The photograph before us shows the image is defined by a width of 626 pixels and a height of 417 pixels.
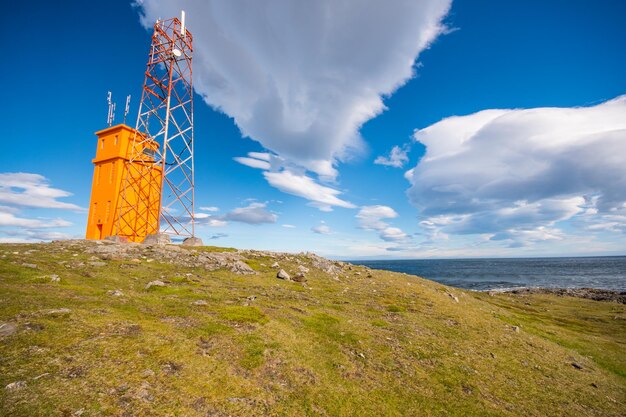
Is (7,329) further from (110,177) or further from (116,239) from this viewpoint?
(110,177)

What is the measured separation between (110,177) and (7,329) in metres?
35.8

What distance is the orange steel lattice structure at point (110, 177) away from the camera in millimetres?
37688

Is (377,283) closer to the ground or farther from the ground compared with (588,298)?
farther from the ground

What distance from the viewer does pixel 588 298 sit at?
55281 millimetres

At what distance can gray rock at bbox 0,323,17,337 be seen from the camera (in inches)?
324

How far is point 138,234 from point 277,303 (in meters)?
31.3

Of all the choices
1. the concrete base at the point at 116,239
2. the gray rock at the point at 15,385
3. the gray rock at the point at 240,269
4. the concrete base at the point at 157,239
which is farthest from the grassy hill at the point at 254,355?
the concrete base at the point at 116,239

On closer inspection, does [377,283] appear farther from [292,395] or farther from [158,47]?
[158,47]

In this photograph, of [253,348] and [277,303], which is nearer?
[253,348]

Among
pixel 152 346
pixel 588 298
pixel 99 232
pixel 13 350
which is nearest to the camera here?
pixel 13 350

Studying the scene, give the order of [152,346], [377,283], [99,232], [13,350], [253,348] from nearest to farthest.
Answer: [13,350] → [152,346] → [253,348] → [377,283] → [99,232]

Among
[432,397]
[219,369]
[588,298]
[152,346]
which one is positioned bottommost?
[588,298]

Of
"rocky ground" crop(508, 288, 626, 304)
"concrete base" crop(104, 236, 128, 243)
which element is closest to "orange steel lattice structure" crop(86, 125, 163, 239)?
"concrete base" crop(104, 236, 128, 243)

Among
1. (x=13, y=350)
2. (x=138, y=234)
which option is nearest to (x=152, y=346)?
(x=13, y=350)
